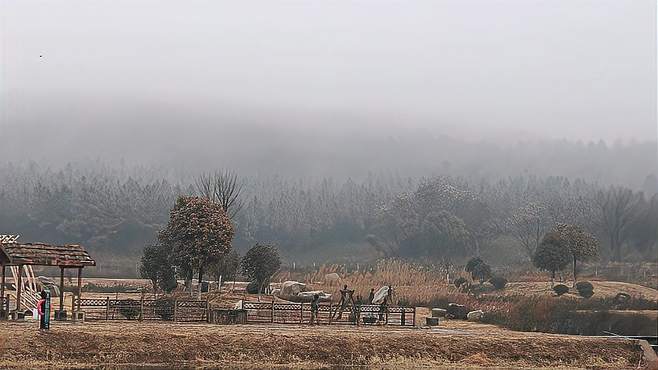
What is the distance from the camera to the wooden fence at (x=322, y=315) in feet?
131

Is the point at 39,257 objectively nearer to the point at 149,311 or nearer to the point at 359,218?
the point at 149,311

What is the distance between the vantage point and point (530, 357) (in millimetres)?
34125

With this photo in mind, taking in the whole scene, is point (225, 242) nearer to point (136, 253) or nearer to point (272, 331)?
point (272, 331)

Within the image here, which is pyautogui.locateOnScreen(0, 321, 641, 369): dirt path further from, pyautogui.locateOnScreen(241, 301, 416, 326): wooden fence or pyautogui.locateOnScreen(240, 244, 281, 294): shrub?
pyautogui.locateOnScreen(240, 244, 281, 294): shrub

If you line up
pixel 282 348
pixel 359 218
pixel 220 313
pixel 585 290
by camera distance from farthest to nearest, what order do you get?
pixel 359 218, pixel 585 290, pixel 220 313, pixel 282 348

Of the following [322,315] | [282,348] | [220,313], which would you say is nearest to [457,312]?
[322,315]

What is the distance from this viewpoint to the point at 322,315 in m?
42.5

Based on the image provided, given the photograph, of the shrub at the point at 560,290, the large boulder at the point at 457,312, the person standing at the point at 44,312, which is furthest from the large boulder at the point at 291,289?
the person standing at the point at 44,312

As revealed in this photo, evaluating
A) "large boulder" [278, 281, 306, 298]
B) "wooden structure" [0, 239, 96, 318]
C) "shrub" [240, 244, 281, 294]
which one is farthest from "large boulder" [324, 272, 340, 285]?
"wooden structure" [0, 239, 96, 318]

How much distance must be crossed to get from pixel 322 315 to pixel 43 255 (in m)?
12.9

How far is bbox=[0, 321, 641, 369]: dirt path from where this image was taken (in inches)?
1209

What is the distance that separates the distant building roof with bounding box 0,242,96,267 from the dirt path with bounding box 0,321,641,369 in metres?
3.29

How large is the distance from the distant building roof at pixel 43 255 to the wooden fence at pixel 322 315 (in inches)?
294

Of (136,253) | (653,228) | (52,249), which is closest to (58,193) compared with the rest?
(136,253)
